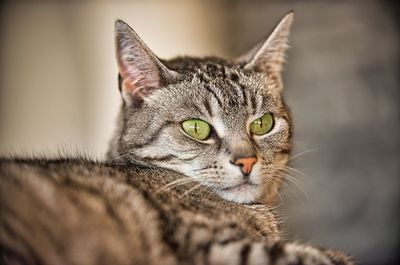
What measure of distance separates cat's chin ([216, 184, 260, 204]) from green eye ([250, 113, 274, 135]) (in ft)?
0.76

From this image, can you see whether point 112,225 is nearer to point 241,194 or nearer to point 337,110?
point 241,194

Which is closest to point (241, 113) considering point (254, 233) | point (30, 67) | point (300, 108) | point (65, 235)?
point (254, 233)

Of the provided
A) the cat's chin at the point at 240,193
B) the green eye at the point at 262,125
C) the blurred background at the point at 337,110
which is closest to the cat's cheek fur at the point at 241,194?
the cat's chin at the point at 240,193

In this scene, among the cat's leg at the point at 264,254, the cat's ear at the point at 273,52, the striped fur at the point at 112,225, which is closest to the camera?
the striped fur at the point at 112,225

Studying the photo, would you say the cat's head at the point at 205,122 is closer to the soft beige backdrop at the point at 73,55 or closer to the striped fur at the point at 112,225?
the striped fur at the point at 112,225

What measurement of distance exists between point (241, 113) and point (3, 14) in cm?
311

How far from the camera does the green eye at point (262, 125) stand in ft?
7.00

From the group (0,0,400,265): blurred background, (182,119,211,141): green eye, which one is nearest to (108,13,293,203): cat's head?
(182,119,211,141): green eye

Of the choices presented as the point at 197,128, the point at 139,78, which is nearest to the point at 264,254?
the point at 197,128

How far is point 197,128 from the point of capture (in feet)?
6.77

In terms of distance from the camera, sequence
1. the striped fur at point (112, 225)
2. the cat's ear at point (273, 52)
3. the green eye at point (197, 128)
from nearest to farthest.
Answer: the striped fur at point (112, 225), the green eye at point (197, 128), the cat's ear at point (273, 52)

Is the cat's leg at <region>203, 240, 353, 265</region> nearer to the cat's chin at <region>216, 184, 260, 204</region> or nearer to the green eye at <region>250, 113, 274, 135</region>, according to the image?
the cat's chin at <region>216, 184, 260, 204</region>

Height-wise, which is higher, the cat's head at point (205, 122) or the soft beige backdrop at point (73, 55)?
the soft beige backdrop at point (73, 55)

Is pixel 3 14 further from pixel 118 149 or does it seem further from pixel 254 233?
pixel 254 233
